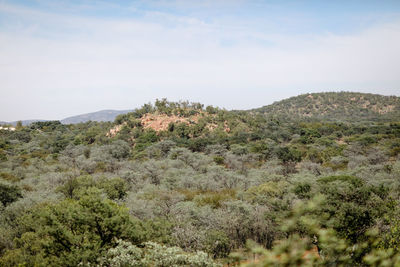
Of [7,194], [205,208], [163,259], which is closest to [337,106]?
[205,208]

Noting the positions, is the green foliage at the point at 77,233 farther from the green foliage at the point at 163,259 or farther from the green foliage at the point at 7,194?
the green foliage at the point at 7,194

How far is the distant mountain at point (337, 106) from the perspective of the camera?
10781cm

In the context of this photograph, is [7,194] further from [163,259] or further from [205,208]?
[163,259]

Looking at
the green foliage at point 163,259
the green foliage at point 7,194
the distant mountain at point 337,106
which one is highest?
the distant mountain at point 337,106

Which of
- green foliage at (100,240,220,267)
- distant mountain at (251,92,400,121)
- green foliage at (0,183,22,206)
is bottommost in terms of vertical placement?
green foliage at (0,183,22,206)

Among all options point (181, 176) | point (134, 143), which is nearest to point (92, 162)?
point (181, 176)

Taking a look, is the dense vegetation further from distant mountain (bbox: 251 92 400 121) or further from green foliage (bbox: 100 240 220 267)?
distant mountain (bbox: 251 92 400 121)

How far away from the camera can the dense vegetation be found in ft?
14.1

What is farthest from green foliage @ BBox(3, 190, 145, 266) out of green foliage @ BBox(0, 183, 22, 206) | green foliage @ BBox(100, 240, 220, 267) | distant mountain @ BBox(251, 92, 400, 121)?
distant mountain @ BBox(251, 92, 400, 121)

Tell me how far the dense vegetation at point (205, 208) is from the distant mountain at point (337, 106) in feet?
189

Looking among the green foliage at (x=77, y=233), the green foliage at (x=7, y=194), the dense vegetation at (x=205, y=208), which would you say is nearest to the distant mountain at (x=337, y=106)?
the dense vegetation at (x=205, y=208)

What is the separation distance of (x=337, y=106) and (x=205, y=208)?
381ft

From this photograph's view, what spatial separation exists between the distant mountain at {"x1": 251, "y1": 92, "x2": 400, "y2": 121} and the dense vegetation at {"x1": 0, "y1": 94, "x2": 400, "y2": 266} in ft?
189

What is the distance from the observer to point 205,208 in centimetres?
1881
